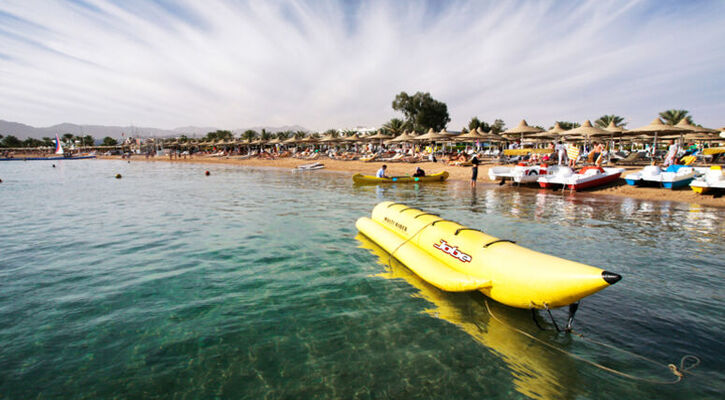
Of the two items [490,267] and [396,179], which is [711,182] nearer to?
[396,179]

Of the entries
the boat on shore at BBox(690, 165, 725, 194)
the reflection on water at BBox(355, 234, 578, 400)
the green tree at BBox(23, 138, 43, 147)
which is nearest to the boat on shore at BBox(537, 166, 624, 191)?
the boat on shore at BBox(690, 165, 725, 194)

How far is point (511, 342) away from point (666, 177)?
58.7 feet

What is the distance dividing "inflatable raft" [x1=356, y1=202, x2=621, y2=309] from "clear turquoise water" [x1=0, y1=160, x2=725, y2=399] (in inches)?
20.3

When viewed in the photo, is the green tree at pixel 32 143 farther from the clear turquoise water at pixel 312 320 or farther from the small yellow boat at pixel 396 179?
the clear turquoise water at pixel 312 320

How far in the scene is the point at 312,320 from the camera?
16.5ft

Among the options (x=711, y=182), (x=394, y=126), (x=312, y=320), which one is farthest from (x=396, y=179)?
(x=394, y=126)

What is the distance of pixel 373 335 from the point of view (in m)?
4.66

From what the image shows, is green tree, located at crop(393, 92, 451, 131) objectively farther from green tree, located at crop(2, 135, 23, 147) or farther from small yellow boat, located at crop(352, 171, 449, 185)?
green tree, located at crop(2, 135, 23, 147)

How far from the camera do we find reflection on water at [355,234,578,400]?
3.73m

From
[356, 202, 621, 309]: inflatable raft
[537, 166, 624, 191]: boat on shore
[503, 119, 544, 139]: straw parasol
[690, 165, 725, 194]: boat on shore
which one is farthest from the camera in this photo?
[503, 119, 544, 139]: straw parasol

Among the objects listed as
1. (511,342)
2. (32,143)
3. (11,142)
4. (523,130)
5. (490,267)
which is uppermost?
(11,142)

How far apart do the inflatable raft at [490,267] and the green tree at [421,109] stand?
63695 millimetres

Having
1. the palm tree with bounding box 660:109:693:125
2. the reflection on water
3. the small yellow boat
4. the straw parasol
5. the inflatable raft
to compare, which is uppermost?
the palm tree with bounding box 660:109:693:125

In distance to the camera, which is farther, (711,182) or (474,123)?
(474,123)
